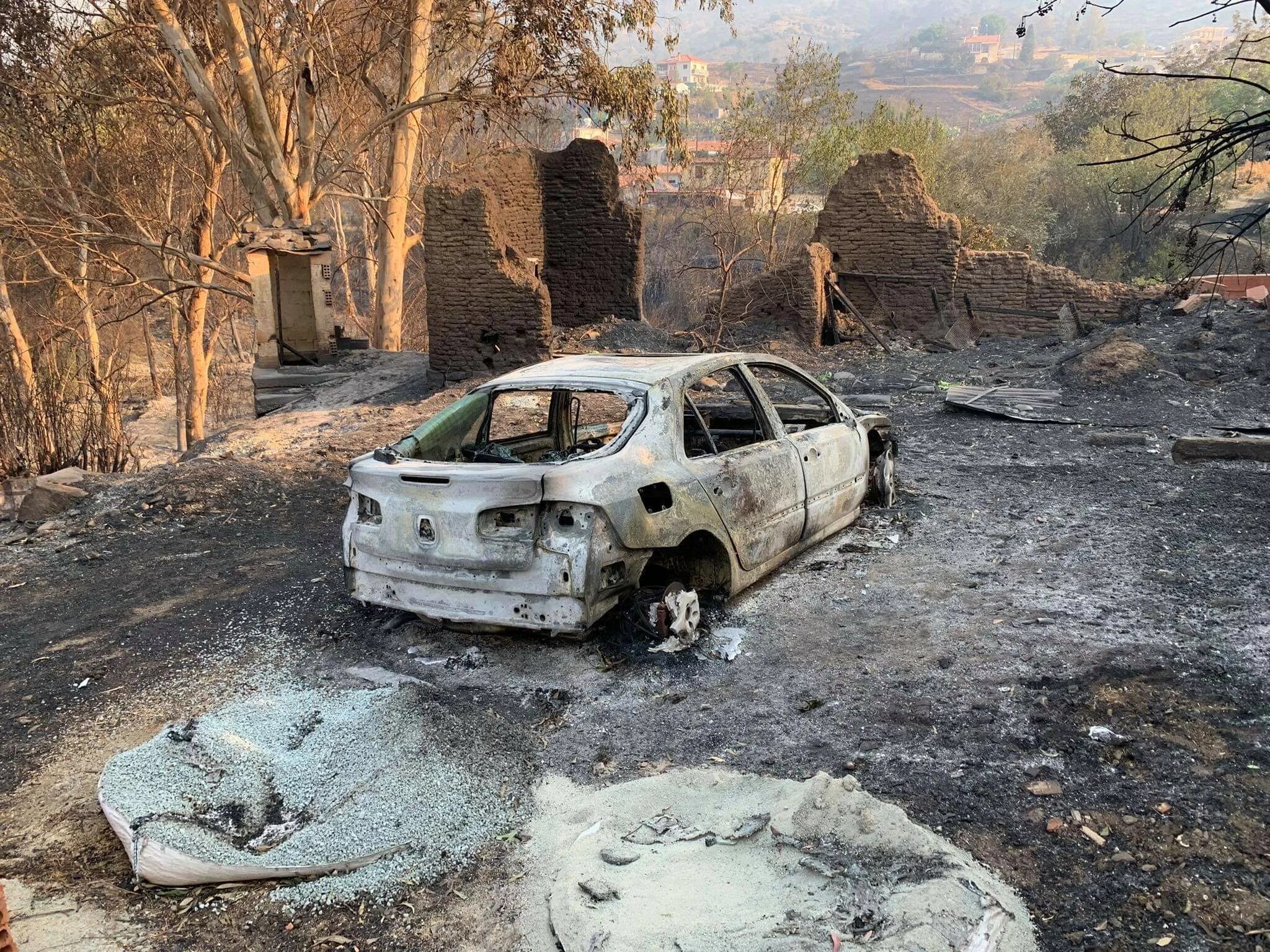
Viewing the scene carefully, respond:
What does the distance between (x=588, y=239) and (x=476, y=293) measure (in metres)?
3.98

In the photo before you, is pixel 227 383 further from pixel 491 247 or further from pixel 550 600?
pixel 550 600

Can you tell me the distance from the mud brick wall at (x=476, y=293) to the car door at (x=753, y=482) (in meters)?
8.00

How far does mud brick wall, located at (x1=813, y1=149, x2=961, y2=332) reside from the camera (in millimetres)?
17578

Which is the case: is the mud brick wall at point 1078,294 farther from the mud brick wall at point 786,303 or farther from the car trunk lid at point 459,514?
the car trunk lid at point 459,514

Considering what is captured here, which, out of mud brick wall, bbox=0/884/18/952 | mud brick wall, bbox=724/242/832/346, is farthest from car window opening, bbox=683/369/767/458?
mud brick wall, bbox=724/242/832/346

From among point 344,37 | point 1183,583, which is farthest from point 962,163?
point 1183,583

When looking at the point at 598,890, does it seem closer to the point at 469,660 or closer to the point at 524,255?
the point at 469,660

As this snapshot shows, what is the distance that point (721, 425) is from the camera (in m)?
6.45

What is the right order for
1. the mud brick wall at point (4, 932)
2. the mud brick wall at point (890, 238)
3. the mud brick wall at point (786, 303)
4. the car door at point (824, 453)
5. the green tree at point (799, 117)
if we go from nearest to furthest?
the mud brick wall at point (4, 932) → the car door at point (824, 453) → the mud brick wall at point (786, 303) → the mud brick wall at point (890, 238) → the green tree at point (799, 117)

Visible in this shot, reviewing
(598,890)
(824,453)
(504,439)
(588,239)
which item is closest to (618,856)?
(598,890)

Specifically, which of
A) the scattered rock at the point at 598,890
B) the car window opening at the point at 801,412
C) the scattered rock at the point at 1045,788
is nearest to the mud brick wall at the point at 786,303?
the car window opening at the point at 801,412

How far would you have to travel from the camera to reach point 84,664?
5.01 metres

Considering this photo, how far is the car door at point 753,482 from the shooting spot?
193 inches

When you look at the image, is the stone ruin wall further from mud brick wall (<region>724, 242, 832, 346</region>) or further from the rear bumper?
the rear bumper
